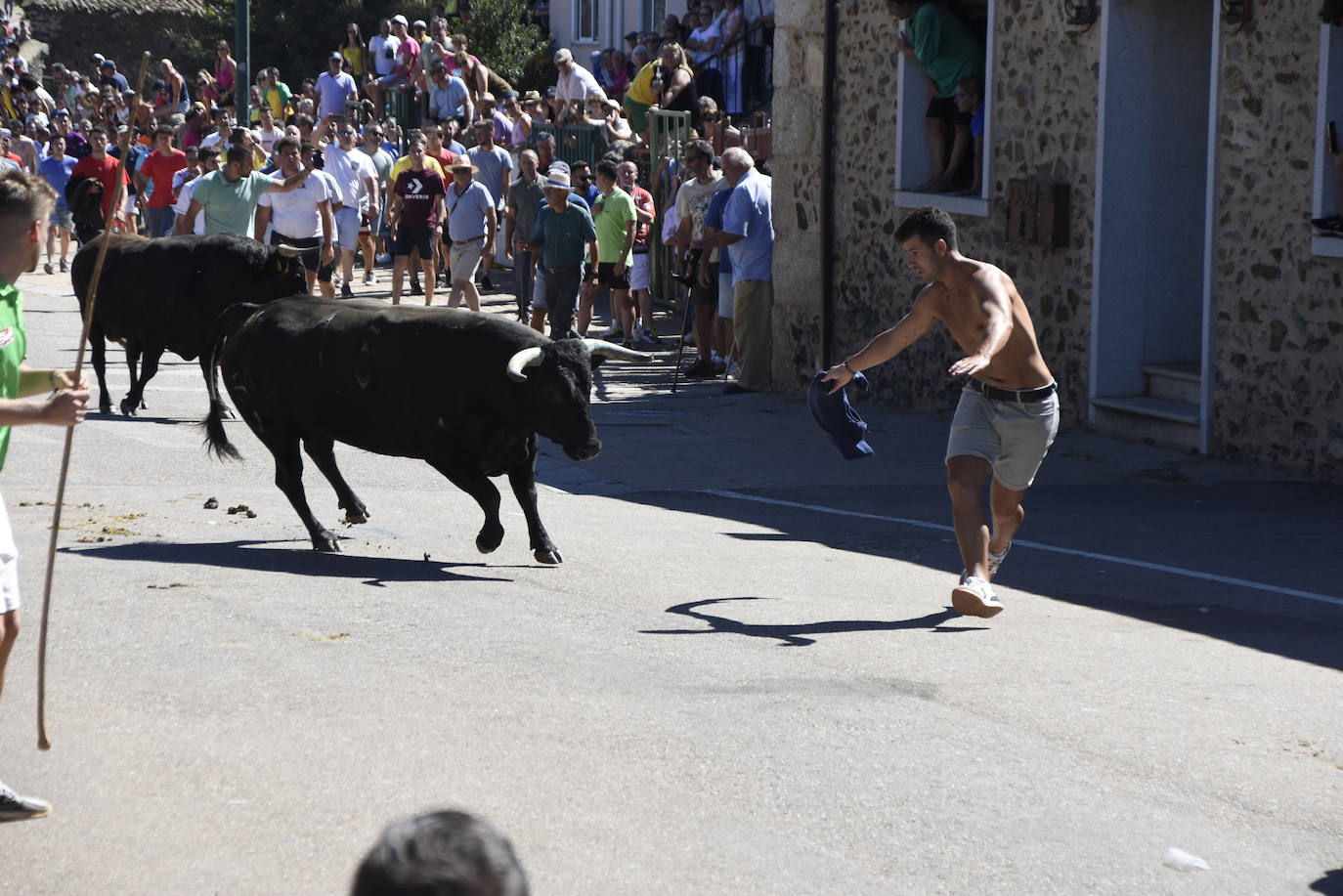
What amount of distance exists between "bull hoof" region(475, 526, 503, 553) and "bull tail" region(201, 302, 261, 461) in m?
2.00

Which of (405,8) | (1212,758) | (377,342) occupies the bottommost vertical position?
(1212,758)

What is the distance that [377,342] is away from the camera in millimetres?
9695

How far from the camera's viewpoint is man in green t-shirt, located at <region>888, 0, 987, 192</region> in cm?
1537

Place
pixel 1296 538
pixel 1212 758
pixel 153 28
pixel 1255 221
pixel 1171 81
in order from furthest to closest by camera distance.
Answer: pixel 153 28
pixel 1171 81
pixel 1255 221
pixel 1296 538
pixel 1212 758

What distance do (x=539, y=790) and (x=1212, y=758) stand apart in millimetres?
2221

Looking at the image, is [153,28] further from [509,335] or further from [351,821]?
[351,821]

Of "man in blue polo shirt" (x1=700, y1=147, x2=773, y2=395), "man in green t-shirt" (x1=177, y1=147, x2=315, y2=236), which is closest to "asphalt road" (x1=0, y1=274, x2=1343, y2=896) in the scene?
"man in blue polo shirt" (x1=700, y1=147, x2=773, y2=395)

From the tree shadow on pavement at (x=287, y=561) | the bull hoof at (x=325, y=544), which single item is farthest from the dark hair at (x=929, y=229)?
the bull hoof at (x=325, y=544)

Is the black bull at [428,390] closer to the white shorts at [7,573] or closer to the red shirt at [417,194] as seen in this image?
the white shorts at [7,573]

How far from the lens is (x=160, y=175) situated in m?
22.3

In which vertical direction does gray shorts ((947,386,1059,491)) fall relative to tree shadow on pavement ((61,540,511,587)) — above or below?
above

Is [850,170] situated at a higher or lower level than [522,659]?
higher

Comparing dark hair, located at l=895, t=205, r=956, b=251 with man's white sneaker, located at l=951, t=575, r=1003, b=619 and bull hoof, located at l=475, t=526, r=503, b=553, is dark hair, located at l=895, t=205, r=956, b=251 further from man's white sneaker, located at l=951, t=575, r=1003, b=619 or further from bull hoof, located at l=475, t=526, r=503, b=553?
bull hoof, located at l=475, t=526, r=503, b=553

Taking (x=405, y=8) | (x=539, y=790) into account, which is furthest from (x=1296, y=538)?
(x=405, y=8)
